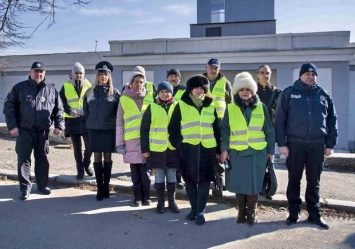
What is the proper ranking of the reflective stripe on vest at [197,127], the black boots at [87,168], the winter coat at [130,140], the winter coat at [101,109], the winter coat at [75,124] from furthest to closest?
the black boots at [87,168] → the winter coat at [75,124] → the winter coat at [101,109] → the winter coat at [130,140] → the reflective stripe on vest at [197,127]

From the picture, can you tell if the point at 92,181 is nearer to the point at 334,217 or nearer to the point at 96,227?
the point at 96,227

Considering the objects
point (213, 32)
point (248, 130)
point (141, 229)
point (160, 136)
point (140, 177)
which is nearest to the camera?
Answer: point (141, 229)

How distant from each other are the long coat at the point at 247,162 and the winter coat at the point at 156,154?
777 millimetres

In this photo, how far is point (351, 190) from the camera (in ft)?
20.1

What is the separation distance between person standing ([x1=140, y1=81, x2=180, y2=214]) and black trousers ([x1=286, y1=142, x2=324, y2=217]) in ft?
5.13

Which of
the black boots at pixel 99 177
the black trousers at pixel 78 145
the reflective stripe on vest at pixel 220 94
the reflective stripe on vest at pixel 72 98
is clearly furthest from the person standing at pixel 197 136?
the reflective stripe on vest at pixel 72 98

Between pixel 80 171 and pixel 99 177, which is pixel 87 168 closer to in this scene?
pixel 80 171

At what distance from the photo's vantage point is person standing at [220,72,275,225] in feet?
15.1

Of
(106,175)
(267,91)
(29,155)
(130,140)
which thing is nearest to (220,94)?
(267,91)

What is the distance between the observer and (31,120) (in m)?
5.77

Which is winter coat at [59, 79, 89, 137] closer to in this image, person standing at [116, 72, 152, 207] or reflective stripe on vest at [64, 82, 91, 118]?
reflective stripe on vest at [64, 82, 91, 118]

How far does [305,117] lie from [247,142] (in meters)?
0.80

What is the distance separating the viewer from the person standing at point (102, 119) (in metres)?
5.61

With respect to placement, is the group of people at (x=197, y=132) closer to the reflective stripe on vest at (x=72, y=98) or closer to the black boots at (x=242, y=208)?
the black boots at (x=242, y=208)
